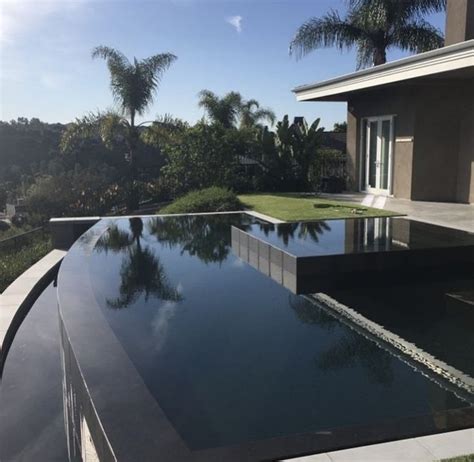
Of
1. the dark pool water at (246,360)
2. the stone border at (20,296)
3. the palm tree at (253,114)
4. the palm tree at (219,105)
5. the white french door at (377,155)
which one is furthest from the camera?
the palm tree at (253,114)

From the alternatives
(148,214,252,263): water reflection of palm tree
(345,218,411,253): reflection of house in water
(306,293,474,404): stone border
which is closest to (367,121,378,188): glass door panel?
(148,214,252,263): water reflection of palm tree

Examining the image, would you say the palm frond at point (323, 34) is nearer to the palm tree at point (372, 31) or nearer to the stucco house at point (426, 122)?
the palm tree at point (372, 31)

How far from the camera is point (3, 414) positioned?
14.7ft

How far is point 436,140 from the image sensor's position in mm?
14367

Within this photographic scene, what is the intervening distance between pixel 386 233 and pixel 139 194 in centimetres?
1246

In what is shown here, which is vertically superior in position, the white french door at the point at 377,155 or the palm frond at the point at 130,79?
the palm frond at the point at 130,79

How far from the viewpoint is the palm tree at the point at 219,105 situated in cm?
3256

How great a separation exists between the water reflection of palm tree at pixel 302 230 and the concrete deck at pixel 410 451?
5.07 meters

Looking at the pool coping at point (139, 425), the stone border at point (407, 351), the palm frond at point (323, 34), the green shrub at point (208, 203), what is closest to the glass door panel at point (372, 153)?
the green shrub at point (208, 203)

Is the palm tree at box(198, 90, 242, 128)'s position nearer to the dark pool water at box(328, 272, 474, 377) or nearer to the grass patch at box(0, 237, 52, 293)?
the grass patch at box(0, 237, 52, 293)

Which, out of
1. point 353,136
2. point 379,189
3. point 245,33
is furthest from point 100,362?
point 353,136

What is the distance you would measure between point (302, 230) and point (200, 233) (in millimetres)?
2636

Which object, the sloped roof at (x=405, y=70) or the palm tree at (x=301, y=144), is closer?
the sloped roof at (x=405, y=70)

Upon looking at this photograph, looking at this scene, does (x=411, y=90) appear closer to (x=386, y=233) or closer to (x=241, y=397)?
(x=386, y=233)
